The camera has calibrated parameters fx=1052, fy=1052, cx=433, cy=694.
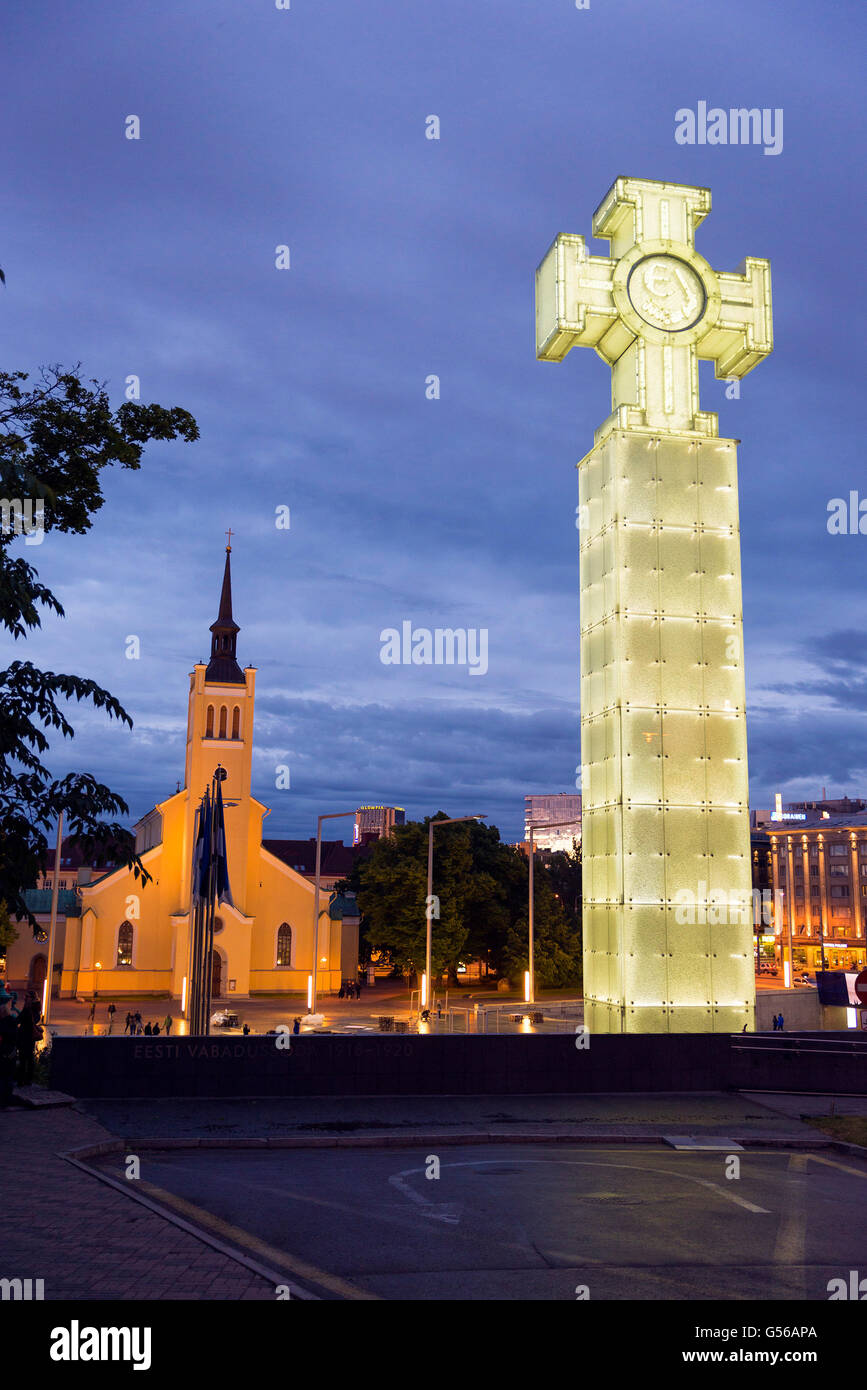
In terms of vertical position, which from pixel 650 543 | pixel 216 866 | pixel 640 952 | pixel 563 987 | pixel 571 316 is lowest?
pixel 563 987

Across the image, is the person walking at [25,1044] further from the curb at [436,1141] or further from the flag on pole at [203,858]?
the flag on pole at [203,858]

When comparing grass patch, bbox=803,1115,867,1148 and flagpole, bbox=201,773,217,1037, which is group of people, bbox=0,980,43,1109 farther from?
grass patch, bbox=803,1115,867,1148

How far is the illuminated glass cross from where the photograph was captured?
94.1 ft

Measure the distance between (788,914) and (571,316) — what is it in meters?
131

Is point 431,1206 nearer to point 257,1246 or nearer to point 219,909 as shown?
point 257,1246

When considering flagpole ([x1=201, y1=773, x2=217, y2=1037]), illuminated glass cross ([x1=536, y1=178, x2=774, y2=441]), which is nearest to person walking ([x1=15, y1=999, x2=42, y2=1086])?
flagpole ([x1=201, y1=773, x2=217, y2=1037])

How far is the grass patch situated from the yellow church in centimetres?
4872

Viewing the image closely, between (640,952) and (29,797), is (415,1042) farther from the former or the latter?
(29,797)

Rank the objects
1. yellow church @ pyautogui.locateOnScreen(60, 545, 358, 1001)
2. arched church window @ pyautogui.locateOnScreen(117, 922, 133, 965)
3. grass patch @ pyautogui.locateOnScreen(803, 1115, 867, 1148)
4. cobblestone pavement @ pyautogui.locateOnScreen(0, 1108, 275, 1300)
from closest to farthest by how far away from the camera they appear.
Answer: cobblestone pavement @ pyautogui.locateOnScreen(0, 1108, 275, 1300) < grass patch @ pyautogui.locateOnScreen(803, 1115, 867, 1148) < yellow church @ pyautogui.locateOnScreen(60, 545, 358, 1001) < arched church window @ pyautogui.locateOnScreen(117, 922, 133, 965)

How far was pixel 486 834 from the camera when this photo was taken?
3036 inches

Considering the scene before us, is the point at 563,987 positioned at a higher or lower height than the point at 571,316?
lower

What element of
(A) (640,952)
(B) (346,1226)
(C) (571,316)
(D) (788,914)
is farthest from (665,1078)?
(D) (788,914)

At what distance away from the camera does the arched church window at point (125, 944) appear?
221 ft

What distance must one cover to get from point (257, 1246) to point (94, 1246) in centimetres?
175
